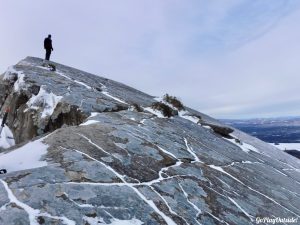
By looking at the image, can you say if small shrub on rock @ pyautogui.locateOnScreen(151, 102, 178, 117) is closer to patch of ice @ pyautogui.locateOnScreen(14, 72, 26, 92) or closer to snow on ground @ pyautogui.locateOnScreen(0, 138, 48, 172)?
patch of ice @ pyautogui.locateOnScreen(14, 72, 26, 92)

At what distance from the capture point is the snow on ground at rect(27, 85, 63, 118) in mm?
16156

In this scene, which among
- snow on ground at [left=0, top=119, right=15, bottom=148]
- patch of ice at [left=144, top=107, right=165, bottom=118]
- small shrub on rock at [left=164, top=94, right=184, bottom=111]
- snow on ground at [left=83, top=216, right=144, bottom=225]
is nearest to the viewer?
snow on ground at [left=83, top=216, right=144, bottom=225]

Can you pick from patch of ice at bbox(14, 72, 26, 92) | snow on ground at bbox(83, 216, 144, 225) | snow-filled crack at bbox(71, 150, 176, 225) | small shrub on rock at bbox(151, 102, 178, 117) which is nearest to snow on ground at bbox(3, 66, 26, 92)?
patch of ice at bbox(14, 72, 26, 92)

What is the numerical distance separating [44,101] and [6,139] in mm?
2811

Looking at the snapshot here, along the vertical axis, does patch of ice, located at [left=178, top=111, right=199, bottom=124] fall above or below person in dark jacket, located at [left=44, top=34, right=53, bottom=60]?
below

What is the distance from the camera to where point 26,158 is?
8.85 m

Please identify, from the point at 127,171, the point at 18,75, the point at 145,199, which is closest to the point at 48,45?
the point at 18,75

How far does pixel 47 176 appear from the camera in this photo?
7.83 metres

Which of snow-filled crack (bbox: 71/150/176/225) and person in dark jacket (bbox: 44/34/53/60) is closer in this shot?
snow-filled crack (bbox: 71/150/176/225)

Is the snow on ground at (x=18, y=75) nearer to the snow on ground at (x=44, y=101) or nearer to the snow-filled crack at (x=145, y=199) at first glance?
the snow on ground at (x=44, y=101)

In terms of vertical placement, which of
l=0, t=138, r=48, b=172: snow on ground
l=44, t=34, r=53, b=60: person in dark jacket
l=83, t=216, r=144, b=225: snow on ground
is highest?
l=44, t=34, r=53, b=60: person in dark jacket

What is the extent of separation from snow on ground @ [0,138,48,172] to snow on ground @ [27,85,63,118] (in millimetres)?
6576

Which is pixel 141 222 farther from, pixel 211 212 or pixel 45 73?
pixel 45 73

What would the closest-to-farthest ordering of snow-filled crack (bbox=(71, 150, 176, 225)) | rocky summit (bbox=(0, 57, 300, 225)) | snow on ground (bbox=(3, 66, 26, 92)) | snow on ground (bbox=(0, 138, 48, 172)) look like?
1. rocky summit (bbox=(0, 57, 300, 225))
2. snow-filled crack (bbox=(71, 150, 176, 225))
3. snow on ground (bbox=(0, 138, 48, 172))
4. snow on ground (bbox=(3, 66, 26, 92))
